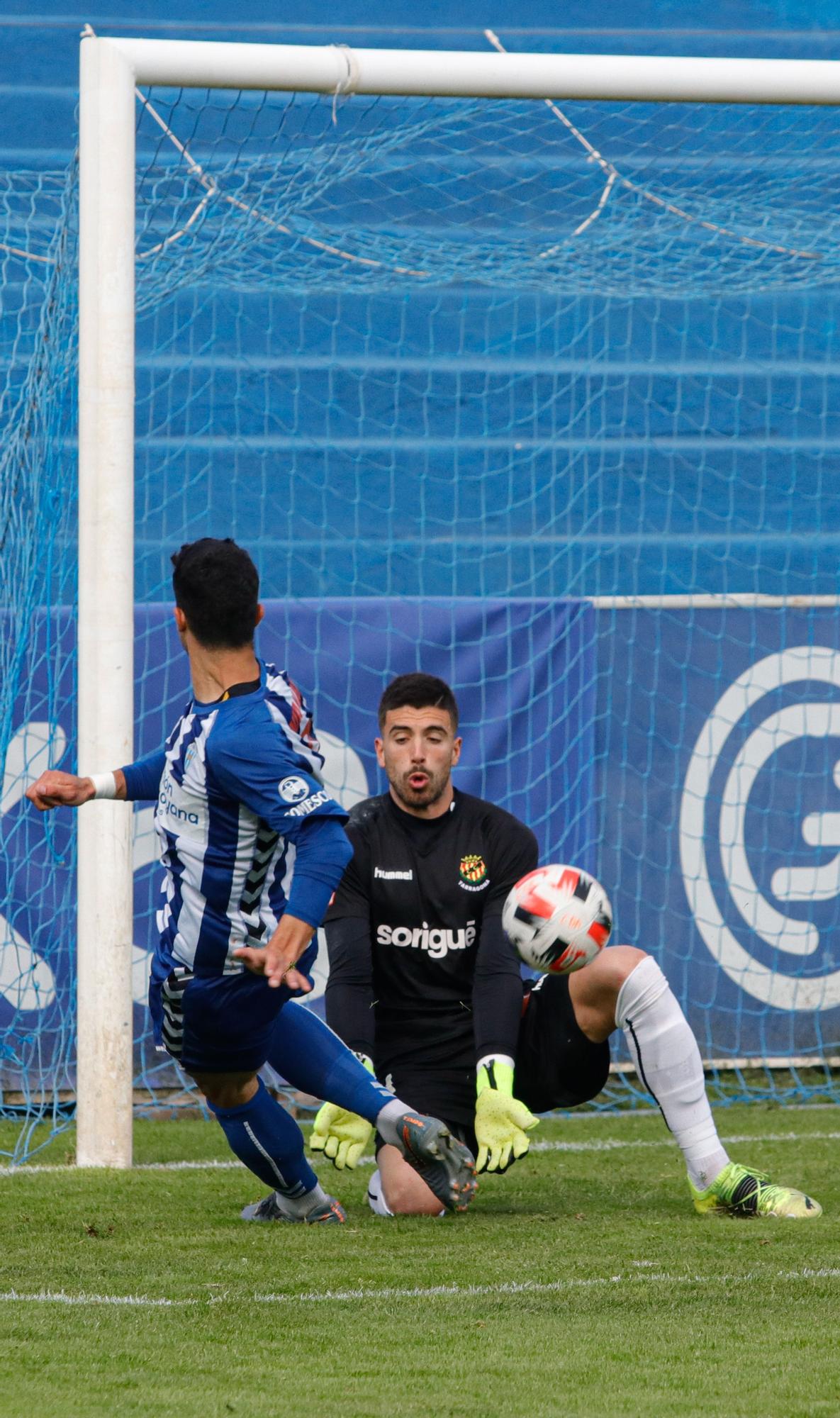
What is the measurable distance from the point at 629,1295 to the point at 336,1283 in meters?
0.52

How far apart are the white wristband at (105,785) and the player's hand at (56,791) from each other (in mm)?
71

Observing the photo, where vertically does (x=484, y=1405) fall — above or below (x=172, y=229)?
below

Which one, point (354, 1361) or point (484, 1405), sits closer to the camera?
point (484, 1405)

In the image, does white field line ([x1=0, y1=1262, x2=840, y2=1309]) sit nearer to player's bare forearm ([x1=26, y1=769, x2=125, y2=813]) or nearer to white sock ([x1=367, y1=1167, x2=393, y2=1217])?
white sock ([x1=367, y1=1167, x2=393, y2=1217])

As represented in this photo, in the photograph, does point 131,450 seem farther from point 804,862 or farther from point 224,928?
point 804,862

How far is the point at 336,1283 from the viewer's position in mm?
3385

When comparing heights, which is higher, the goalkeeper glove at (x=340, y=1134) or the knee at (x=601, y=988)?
the knee at (x=601, y=988)

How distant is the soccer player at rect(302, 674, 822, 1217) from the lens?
13.7 feet

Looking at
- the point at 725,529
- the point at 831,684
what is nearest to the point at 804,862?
the point at 831,684

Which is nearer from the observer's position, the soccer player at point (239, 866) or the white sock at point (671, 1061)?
the soccer player at point (239, 866)

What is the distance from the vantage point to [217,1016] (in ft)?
12.7

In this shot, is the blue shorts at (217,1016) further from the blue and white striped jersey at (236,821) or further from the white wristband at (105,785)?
the white wristband at (105,785)

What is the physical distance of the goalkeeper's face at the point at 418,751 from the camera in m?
4.57

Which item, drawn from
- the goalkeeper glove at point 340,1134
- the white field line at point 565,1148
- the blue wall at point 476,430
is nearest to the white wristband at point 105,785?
the goalkeeper glove at point 340,1134
